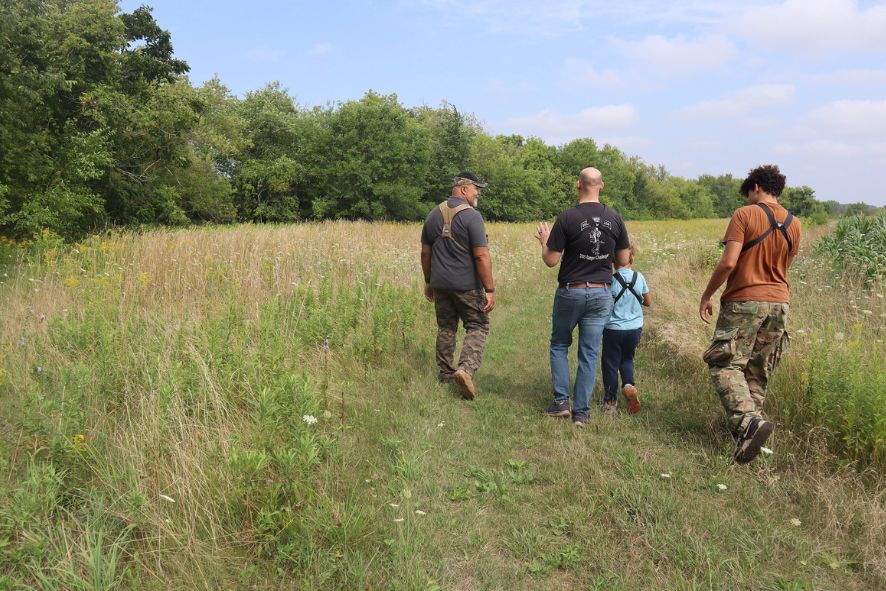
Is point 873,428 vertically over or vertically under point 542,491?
over

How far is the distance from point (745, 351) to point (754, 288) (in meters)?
0.50

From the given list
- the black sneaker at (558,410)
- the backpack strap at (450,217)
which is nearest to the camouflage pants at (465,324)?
the backpack strap at (450,217)

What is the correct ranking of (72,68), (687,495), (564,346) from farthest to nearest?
1. (72,68)
2. (564,346)
3. (687,495)

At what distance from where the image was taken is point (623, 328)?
5.11m

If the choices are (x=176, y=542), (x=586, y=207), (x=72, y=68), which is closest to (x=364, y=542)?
(x=176, y=542)

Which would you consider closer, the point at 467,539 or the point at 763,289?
the point at 467,539

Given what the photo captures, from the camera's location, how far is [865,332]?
17.4ft

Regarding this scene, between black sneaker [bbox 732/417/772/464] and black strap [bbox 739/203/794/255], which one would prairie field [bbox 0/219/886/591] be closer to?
black sneaker [bbox 732/417/772/464]

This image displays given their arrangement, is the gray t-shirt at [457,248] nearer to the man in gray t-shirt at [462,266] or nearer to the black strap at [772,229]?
the man in gray t-shirt at [462,266]

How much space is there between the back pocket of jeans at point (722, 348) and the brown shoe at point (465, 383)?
2174 mm

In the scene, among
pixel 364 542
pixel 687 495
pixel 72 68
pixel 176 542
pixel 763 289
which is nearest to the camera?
pixel 176 542

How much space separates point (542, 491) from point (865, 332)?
159 inches

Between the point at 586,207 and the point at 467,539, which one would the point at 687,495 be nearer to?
the point at 467,539

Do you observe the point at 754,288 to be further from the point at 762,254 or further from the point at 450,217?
the point at 450,217
